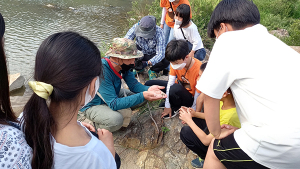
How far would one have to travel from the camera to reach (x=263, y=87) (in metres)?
1.20

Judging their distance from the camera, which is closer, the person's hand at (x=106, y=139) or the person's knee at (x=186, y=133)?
the person's hand at (x=106, y=139)

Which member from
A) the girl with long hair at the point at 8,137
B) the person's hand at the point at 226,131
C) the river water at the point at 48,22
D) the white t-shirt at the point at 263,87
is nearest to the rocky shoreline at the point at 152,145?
the person's hand at the point at 226,131

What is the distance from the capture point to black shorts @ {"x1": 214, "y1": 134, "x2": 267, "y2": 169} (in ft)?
4.61

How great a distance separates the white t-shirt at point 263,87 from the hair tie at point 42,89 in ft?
3.18

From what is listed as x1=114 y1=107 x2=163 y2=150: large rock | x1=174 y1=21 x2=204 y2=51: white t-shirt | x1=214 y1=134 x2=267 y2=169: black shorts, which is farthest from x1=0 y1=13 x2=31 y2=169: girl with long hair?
x1=174 y1=21 x2=204 y2=51: white t-shirt

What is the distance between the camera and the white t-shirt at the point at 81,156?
1.12 meters

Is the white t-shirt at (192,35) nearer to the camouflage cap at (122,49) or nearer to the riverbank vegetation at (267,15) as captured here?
the camouflage cap at (122,49)

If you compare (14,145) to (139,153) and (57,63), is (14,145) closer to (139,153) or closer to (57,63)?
(57,63)

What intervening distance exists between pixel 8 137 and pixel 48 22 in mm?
9758

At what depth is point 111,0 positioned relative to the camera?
14.5m

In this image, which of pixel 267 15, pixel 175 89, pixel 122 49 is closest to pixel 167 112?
pixel 175 89

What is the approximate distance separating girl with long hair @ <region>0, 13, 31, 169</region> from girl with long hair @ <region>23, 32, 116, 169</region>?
0.07m

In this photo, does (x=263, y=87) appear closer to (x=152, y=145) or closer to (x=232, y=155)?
(x=232, y=155)

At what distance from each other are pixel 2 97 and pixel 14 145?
29cm
